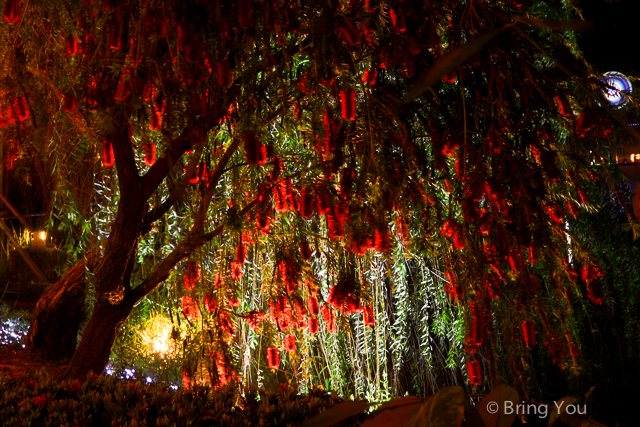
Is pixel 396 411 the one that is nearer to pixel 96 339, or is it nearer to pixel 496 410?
pixel 496 410

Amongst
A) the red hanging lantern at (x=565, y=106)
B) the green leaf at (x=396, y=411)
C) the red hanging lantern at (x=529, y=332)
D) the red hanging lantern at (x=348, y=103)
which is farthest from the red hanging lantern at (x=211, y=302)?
the green leaf at (x=396, y=411)

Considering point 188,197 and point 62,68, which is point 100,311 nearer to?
point 188,197

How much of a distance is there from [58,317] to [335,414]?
10.5ft

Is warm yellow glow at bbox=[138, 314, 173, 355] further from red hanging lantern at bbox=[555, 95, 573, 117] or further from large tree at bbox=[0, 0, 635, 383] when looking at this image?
red hanging lantern at bbox=[555, 95, 573, 117]

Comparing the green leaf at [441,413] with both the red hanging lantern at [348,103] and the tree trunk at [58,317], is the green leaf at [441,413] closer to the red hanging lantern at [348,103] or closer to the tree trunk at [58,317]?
the red hanging lantern at [348,103]

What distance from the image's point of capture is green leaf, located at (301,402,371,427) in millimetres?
562

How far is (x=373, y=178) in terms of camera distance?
1366 millimetres

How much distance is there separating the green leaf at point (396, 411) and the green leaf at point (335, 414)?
0.13 feet

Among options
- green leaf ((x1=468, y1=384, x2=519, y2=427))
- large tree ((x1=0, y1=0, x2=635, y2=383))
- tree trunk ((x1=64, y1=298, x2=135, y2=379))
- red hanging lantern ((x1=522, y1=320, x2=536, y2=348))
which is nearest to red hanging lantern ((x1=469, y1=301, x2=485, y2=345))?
large tree ((x1=0, y1=0, x2=635, y2=383))

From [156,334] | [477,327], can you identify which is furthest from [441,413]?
[156,334]

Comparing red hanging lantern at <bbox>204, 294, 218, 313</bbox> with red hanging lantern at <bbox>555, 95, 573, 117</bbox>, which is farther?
red hanging lantern at <bbox>204, 294, 218, 313</bbox>

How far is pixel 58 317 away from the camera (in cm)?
334

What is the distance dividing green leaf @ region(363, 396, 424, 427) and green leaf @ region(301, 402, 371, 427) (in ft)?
0.13

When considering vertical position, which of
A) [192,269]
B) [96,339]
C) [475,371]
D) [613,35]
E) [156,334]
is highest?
[613,35]
